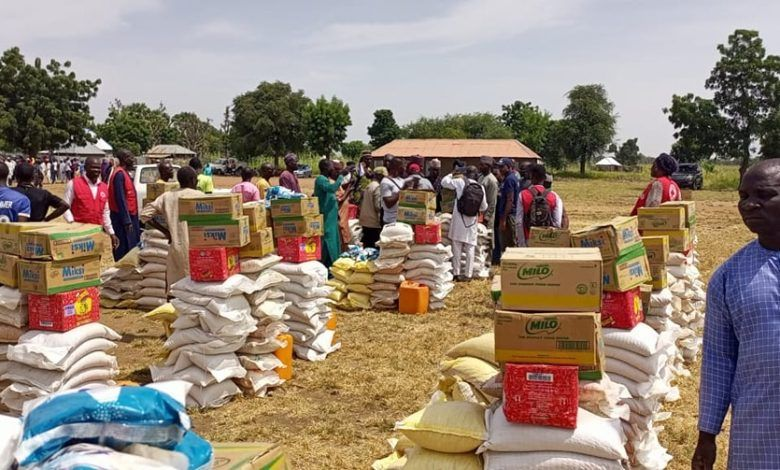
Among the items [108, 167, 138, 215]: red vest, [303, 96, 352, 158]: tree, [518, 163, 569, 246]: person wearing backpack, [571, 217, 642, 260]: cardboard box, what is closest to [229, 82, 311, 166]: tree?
[303, 96, 352, 158]: tree

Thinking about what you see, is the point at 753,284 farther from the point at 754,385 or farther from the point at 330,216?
the point at 330,216

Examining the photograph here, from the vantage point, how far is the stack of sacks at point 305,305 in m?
6.47

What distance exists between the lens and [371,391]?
18.6ft

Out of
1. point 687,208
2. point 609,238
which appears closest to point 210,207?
point 609,238

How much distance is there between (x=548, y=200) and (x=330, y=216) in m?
3.23

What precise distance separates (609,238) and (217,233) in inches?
116

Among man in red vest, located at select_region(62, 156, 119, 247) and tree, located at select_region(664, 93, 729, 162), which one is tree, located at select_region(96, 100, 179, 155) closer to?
tree, located at select_region(664, 93, 729, 162)

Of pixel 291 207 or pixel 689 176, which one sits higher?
pixel 291 207

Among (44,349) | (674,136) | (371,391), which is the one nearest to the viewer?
(44,349)

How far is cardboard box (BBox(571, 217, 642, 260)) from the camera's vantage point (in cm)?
386

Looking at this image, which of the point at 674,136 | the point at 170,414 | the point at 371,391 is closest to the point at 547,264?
the point at 170,414

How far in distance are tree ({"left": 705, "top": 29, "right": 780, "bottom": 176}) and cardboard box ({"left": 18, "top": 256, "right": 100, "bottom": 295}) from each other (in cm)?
4414

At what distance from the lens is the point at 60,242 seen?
14.2 ft

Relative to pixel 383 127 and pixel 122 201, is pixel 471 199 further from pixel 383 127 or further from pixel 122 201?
pixel 383 127
